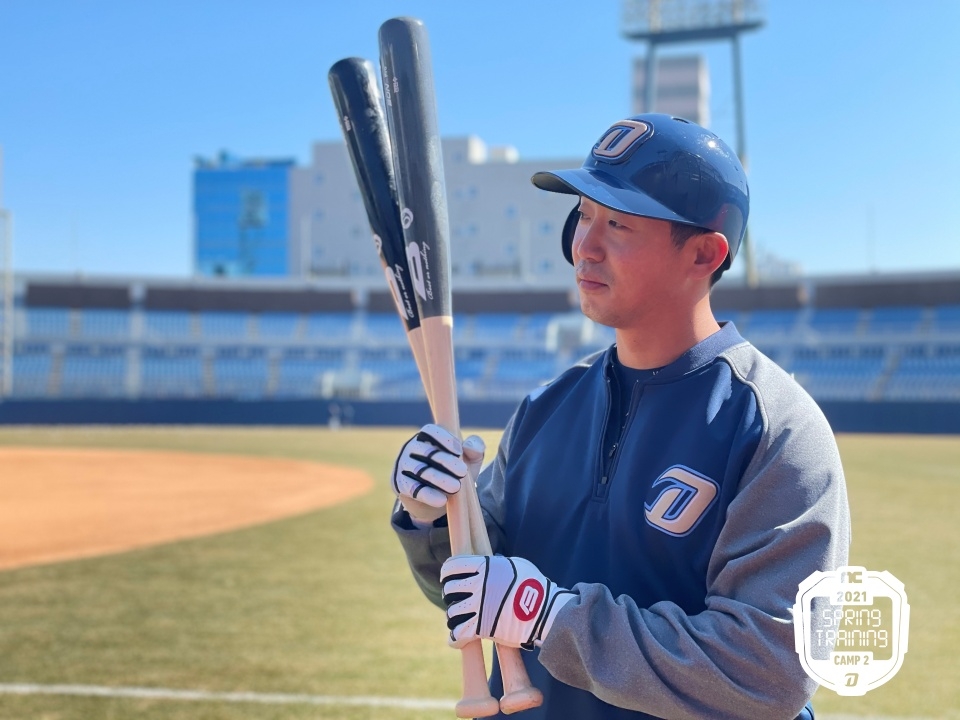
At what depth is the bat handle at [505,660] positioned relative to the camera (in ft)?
5.02

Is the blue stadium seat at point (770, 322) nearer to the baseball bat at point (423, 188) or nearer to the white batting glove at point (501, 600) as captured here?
the baseball bat at point (423, 188)

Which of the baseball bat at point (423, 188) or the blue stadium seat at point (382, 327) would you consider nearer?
the baseball bat at point (423, 188)

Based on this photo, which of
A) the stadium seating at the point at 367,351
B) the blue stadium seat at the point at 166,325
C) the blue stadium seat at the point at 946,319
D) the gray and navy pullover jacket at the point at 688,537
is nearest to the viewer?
the gray and navy pullover jacket at the point at 688,537

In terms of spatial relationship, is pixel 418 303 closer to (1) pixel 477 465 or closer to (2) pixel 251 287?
(1) pixel 477 465

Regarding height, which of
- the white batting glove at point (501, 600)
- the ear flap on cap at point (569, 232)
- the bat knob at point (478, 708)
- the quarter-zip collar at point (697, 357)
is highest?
the ear flap on cap at point (569, 232)

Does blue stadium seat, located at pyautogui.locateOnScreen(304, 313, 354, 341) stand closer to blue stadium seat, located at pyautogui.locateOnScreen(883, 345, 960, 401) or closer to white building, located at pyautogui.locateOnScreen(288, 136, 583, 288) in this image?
white building, located at pyautogui.locateOnScreen(288, 136, 583, 288)

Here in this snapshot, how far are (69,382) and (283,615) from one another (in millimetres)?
30702

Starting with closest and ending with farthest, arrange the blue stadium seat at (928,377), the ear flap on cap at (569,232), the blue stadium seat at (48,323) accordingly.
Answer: the ear flap on cap at (569,232) < the blue stadium seat at (928,377) < the blue stadium seat at (48,323)

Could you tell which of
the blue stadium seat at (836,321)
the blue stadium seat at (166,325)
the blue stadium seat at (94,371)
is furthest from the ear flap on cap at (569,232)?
the blue stadium seat at (166,325)

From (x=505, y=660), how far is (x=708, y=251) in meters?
0.84

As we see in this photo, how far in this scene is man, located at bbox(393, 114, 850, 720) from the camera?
138 centimetres

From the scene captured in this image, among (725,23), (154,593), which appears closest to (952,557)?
(154,593)

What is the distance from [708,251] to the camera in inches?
63.7

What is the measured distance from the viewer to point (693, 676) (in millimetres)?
1361
